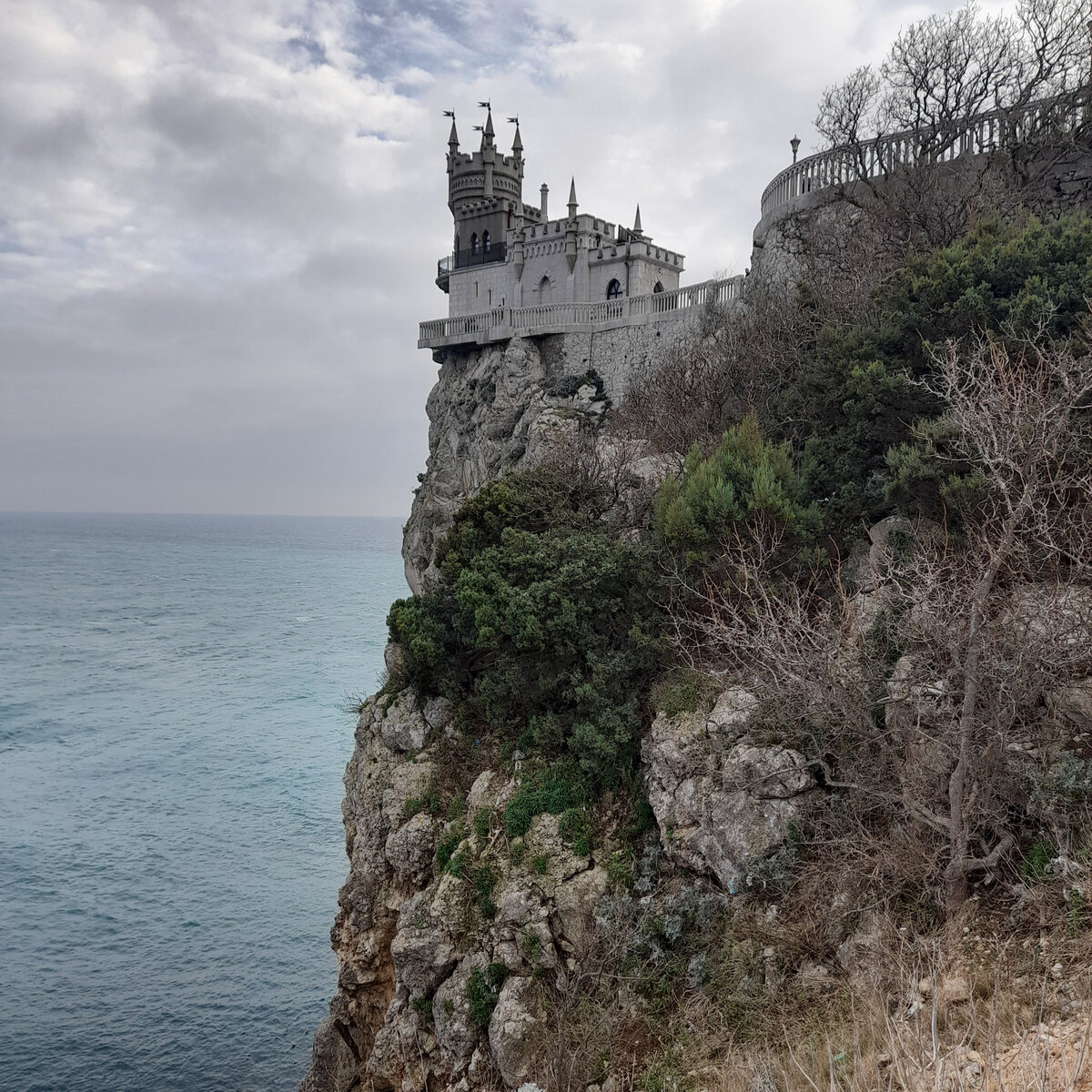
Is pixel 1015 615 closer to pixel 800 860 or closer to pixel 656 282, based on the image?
pixel 800 860

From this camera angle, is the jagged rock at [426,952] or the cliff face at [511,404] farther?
the cliff face at [511,404]

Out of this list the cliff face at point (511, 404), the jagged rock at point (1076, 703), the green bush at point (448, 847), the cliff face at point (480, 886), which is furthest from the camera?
the cliff face at point (511, 404)

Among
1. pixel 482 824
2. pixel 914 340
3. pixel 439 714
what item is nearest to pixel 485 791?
pixel 482 824

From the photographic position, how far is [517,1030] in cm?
1002

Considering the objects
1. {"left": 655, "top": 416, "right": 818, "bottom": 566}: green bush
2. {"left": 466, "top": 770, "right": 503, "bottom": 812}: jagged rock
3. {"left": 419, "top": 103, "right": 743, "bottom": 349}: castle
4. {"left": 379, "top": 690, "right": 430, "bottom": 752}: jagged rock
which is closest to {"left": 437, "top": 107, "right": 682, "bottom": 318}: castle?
{"left": 419, "top": 103, "right": 743, "bottom": 349}: castle

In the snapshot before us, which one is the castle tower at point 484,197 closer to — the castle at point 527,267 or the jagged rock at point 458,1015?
the castle at point 527,267

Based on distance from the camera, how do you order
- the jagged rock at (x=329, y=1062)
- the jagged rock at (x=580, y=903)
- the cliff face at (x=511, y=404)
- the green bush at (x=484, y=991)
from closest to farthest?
the jagged rock at (x=580, y=903), the green bush at (x=484, y=991), the jagged rock at (x=329, y=1062), the cliff face at (x=511, y=404)

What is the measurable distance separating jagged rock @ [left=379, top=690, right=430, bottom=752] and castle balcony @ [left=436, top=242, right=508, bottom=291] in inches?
1005

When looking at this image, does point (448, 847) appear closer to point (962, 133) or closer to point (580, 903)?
point (580, 903)

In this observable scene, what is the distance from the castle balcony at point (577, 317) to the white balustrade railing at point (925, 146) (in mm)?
2917

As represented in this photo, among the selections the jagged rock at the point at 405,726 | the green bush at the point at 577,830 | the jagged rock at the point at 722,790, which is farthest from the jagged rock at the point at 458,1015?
the jagged rock at the point at 405,726

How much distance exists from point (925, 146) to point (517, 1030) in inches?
779

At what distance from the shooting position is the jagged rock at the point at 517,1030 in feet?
32.4

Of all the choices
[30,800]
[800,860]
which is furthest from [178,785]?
[800,860]
